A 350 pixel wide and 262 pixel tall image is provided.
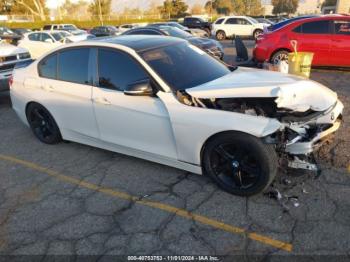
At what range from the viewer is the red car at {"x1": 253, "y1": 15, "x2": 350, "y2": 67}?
884cm

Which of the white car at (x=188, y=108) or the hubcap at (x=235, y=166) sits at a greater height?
the white car at (x=188, y=108)

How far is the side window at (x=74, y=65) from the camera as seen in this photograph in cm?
438

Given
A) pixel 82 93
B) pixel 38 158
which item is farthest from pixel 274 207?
pixel 38 158

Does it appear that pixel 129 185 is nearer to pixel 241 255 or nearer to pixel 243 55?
pixel 241 255

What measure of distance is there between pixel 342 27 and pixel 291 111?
271 inches

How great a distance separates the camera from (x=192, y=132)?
11.4 feet

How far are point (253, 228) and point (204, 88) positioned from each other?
1.56 m

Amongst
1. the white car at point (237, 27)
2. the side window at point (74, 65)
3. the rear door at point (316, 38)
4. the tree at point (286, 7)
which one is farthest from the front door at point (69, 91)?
the tree at point (286, 7)

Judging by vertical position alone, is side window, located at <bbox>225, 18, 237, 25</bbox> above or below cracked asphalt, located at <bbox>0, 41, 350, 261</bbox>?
above

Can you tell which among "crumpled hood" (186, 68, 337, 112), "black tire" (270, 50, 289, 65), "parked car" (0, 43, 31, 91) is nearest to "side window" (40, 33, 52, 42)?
"parked car" (0, 43, 31, 91)

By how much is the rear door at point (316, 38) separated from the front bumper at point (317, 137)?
19.8 feet

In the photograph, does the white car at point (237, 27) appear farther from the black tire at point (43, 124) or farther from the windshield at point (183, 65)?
the black tire at point (43, 124)

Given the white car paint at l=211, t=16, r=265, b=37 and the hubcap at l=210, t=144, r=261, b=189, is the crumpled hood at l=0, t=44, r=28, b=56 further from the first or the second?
the white car paint at l=211, t=16, r=265, b=37

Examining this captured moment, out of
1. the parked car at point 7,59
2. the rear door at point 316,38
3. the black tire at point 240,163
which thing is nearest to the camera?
the black tire at point 240,163
